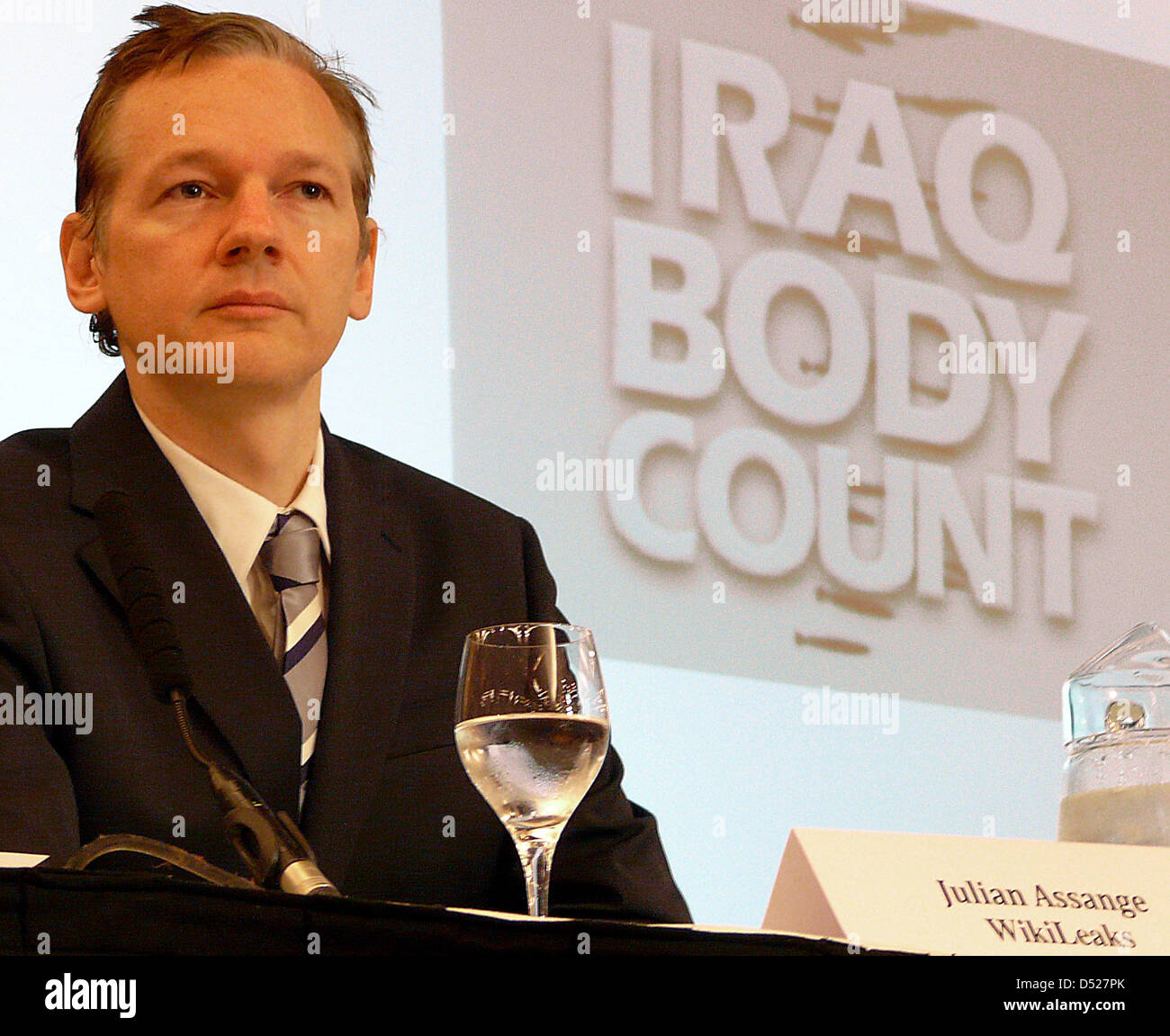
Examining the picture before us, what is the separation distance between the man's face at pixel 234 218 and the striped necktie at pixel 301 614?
0.50ft

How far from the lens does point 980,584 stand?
115 inches

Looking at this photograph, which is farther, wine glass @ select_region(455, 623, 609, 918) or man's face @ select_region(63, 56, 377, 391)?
man's face @ select_region(63, 56, 377, 391)

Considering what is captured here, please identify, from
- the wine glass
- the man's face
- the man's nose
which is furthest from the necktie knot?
the wine glass

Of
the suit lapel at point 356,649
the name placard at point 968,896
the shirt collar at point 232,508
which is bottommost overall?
the name placard at point 968,896

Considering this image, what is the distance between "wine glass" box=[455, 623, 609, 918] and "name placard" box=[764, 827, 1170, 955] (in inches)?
5.1

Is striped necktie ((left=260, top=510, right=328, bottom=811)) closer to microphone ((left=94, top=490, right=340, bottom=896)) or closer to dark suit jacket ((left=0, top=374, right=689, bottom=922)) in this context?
dark suit jacket ((left=0, top=374, right=689, bottom=922))

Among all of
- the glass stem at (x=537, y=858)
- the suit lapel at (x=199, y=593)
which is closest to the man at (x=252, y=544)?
the suit lapel at (x=199, y=593)

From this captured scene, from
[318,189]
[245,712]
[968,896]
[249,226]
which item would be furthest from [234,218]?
[968,896]

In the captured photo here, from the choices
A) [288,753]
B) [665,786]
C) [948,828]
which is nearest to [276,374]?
[288,753]

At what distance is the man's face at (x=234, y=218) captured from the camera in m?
1.58

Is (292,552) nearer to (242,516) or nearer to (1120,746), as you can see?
(242,516)

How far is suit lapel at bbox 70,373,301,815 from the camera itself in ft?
4.61

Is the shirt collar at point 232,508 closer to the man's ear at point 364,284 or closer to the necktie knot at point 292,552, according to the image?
the necktie knot at point 292,552

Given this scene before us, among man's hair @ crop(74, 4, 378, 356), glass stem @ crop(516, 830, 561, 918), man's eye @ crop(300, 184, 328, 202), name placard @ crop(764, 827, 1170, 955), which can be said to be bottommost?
name placard @ crop(764, 827, 1170, 955)
